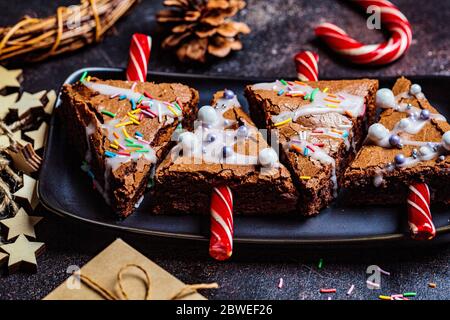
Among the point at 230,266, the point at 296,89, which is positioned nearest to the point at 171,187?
the point at 230,266

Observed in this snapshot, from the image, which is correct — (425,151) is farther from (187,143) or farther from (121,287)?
(121,287)

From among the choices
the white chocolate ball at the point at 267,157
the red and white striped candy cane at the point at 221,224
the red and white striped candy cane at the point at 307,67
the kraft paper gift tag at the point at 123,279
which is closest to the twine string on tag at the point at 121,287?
the kraft paper gift tag at the point at 123,279

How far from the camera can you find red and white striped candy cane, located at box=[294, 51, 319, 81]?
3.08m

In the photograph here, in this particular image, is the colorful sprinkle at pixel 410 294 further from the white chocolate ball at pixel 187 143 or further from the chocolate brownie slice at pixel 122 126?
the chocolate brownie slice at pixel 122 126

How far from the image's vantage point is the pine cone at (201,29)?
3.34m

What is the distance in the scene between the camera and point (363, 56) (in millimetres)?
3355

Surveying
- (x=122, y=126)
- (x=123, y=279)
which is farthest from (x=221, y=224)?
(x=122, y=126)

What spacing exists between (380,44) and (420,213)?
1221mm

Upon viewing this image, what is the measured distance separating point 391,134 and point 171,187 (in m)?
0.90

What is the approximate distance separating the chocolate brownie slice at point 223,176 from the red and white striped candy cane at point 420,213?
44 centimetres

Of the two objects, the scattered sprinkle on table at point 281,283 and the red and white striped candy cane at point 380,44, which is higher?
the red and white striped candy cane at point 380,44

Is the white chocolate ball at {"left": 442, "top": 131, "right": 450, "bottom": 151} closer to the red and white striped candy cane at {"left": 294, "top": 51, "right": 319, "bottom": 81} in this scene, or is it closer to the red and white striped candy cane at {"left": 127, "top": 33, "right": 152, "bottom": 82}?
the red and white striped candy cane at {"left": 294, "top": 51, "right": 319, "bottom": 81}

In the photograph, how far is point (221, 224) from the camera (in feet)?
8.15
